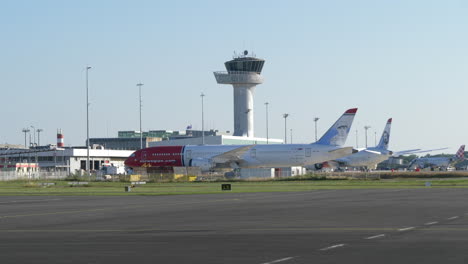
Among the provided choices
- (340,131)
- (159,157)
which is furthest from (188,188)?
(159,157)

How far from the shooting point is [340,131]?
97.4 meters

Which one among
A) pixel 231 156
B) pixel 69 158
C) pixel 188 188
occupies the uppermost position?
pixel 69 158

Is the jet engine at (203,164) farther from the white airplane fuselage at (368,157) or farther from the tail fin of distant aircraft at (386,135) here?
the tail fin of distant aircraft at (386,135)

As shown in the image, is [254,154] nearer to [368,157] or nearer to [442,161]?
[368,157]

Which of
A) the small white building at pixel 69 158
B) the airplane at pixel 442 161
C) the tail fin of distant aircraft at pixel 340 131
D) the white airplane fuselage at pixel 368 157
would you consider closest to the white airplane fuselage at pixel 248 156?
the tail fin of distant aircraft at pixel 340 131

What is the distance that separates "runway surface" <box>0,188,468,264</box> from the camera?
1476cm

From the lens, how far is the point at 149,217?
2739 centimetres

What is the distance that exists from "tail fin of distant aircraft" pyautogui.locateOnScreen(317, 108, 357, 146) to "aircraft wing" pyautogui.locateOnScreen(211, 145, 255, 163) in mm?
11043

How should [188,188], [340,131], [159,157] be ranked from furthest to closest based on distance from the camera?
1. [159,157]
2. [340,131]
3. [188,188]

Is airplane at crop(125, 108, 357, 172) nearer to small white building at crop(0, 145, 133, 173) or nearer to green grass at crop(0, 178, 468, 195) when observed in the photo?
green grass at crop(0, 178, 468, 195)

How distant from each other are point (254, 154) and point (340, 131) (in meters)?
12.4

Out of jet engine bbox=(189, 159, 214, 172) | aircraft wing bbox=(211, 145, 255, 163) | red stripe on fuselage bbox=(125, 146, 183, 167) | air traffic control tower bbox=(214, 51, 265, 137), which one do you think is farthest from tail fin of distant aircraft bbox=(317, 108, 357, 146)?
air traffic control tower bbox=(214, 51, 265, 137)

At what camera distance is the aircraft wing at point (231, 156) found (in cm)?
10079

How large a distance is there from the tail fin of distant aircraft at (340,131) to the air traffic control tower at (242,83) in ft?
250
